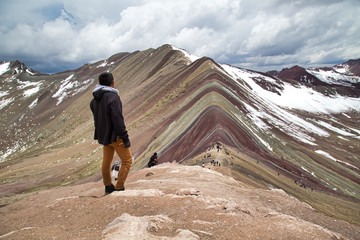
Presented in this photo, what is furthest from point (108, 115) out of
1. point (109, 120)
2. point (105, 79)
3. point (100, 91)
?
point (105, 79)

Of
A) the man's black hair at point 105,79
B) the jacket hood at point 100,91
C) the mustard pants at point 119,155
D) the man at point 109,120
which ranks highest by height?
the man's black hair at point 105,79

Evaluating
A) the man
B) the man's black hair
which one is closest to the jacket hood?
the man

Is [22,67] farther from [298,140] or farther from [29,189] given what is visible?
[298,140]

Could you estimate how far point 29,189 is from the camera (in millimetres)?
21250

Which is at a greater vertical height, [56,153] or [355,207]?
[56,153]

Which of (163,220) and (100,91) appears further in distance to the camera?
(100,91)

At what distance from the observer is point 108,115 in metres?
5.41

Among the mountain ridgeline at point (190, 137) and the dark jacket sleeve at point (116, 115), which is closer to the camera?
the dark jacket sleeve at point (116, 115)

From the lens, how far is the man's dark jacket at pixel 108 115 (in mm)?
5301

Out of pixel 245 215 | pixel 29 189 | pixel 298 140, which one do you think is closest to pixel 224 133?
pixel 245 215

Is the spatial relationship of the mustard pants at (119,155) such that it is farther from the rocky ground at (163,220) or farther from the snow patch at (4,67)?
the snow patch at (4,67)

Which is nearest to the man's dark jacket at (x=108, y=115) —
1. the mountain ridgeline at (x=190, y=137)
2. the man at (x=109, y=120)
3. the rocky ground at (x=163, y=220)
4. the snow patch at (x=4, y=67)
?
the man at (x=109, y=120)

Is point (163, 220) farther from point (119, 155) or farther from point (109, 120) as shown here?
point (109, 120)

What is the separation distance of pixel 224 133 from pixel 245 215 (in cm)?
1320
